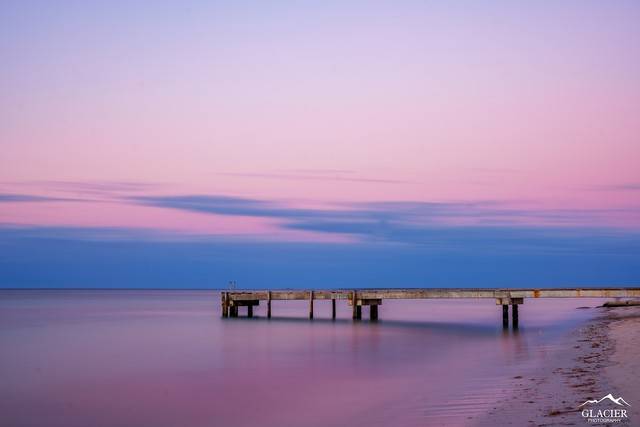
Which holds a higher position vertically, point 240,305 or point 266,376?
point 240,305

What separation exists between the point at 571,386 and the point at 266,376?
1122cm

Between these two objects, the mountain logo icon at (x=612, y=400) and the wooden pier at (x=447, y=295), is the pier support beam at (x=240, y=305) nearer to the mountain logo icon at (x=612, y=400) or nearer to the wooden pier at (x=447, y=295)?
the wooden pier at (x=447, y=295)

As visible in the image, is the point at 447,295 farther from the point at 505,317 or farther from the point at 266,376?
the point at 266,376

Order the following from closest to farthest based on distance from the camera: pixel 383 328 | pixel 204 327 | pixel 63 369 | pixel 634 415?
1. pixel 634 415
2. pixel 63 369
3. pixel 383 328
4. pixel 204 327

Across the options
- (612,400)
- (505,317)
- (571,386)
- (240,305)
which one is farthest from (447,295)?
(612,400)

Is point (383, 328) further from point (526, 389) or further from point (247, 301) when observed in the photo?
point (526, 389)

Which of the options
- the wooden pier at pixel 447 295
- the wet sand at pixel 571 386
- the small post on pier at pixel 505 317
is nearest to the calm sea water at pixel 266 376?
the wet sand at pixel 571 386

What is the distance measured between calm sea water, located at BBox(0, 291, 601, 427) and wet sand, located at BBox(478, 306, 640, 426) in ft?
2.35

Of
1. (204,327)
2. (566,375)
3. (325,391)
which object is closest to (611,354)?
(566,375)

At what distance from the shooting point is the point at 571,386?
52.2ft

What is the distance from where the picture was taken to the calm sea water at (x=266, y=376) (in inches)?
669

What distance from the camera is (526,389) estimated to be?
16812mm

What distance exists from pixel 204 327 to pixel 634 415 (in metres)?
39.2

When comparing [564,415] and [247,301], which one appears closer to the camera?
[564,415]
